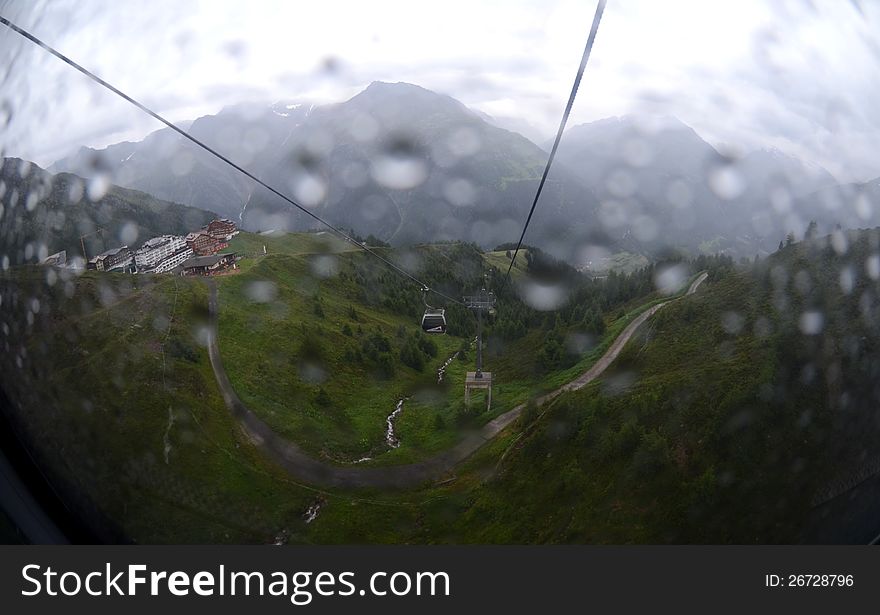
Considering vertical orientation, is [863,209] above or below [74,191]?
below

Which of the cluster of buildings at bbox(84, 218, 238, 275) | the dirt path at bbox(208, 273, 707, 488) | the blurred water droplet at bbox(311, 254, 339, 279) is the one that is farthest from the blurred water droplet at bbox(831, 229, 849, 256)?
the cluster of buildings at bbox(84, 218, 238, 275)

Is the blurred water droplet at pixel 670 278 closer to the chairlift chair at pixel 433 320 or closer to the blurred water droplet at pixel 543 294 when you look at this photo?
the blurred water droplet at pixel 543 294

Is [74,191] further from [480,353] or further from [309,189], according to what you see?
[480,353]

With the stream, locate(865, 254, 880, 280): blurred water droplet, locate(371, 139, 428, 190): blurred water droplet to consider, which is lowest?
the stream

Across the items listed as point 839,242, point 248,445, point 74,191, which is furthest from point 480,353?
point 74,191

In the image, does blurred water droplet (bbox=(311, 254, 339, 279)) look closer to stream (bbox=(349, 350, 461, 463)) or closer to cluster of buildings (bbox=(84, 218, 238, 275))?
cluster of buildings (bbox=(84, 218, 238, 275))

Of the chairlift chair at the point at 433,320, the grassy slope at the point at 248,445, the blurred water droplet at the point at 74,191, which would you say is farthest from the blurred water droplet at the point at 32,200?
the chairlift chair at the point at 433,320
